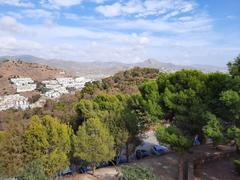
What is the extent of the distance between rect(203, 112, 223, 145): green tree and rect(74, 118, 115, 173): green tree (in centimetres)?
586

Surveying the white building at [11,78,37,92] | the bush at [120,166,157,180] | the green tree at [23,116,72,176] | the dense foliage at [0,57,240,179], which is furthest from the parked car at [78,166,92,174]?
the white building at [11,78,37,92]

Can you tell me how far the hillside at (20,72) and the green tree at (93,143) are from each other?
68934 millimetres

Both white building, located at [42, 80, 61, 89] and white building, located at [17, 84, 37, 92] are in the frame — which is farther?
white building, located at [42, 80, 61, 89]

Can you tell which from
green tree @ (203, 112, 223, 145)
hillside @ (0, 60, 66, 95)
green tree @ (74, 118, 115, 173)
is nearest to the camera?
green tree @ (203, 112, 223, 145)

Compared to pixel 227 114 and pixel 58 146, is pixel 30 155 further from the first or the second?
pixel 227 114

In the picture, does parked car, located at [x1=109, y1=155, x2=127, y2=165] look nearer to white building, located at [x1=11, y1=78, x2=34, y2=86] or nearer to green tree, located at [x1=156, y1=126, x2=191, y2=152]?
green tree, located at [x1=156, y1=126, x2=191, y2=152]

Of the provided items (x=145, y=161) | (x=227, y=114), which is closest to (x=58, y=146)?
(x=145, y=161)

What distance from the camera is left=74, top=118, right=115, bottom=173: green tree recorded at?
17.0 metres

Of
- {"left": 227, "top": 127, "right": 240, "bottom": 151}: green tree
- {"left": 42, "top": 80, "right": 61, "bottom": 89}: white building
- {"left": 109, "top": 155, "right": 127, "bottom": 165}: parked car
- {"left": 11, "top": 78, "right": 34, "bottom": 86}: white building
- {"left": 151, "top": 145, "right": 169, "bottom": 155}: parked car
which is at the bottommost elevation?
{"left": 109, "top": 155, "right": 127, "bottom": 165}: parked car

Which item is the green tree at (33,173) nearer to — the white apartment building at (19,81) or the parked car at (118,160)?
the parked car at (118,160)

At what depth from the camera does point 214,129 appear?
44.9 feet

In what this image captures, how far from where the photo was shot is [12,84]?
83.8m

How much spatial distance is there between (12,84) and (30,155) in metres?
71.1

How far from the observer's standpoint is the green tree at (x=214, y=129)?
44.2ft
